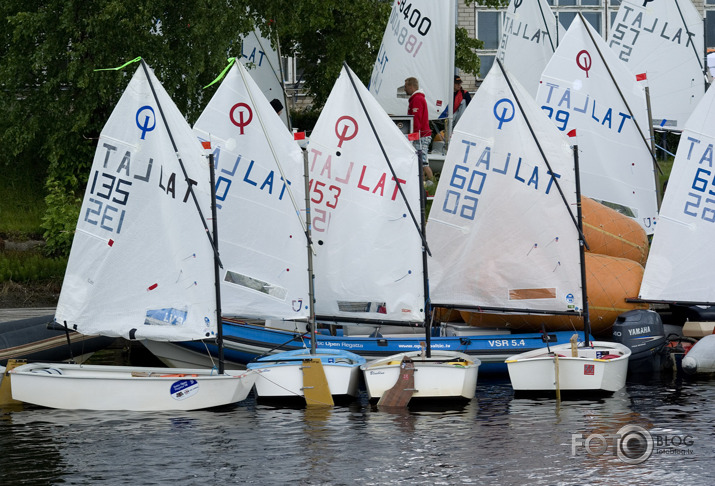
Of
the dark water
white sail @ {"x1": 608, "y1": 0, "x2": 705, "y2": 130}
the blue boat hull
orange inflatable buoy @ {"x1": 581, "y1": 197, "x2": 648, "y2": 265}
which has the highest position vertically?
white sail @ {"x1": 608, "y1": 0, "x2": 705, "y2": 130}

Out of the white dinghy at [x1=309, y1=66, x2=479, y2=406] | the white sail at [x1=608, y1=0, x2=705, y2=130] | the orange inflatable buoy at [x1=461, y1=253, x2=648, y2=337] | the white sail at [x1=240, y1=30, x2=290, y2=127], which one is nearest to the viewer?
the white dinghy at [x1=309, y1=66, x2=479, y2=406]

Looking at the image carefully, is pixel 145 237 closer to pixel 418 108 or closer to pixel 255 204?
Result: pixel 255 204

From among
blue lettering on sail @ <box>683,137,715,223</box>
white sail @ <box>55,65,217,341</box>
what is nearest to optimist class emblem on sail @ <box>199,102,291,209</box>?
white sail @ <box>55,65,217,341</box>

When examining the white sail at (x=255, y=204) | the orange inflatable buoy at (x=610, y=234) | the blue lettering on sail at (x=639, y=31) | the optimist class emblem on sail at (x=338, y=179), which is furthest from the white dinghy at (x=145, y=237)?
the blue lettering on sail at (x=639, y=31)

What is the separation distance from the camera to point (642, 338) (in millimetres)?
22703

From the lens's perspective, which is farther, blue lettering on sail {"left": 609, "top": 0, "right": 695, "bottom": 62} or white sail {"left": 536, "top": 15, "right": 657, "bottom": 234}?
blue lettering on sail {"left": 609, "top": 0, "right": 695, "bottom": 62}


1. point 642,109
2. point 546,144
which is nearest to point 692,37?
point 642,109

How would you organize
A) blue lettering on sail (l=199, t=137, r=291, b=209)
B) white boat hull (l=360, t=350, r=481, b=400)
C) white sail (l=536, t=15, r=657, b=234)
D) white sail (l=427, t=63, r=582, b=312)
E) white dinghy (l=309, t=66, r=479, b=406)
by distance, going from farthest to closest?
1. white sail (l=536, t=15, r=657, b=234)
2. white sail (l=427, t=63, r=582, b=312)
3. white dinghy (l=309, t=66, r=479, b=406)
4. blue lettering on sail (l=199, t=137, r=291, b=209)
5. white boat hull (l=360, t=350, r=481, b=400)

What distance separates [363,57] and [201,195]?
16.0 meters

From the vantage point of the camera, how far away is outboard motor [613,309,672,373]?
74.4 feet

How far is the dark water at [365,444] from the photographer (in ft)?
51.3

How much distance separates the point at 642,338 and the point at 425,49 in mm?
11751

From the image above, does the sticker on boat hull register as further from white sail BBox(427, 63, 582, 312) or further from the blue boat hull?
white sail BBox(427, 63, 582, 312)

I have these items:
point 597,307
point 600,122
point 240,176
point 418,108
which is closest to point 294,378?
point 240,176
